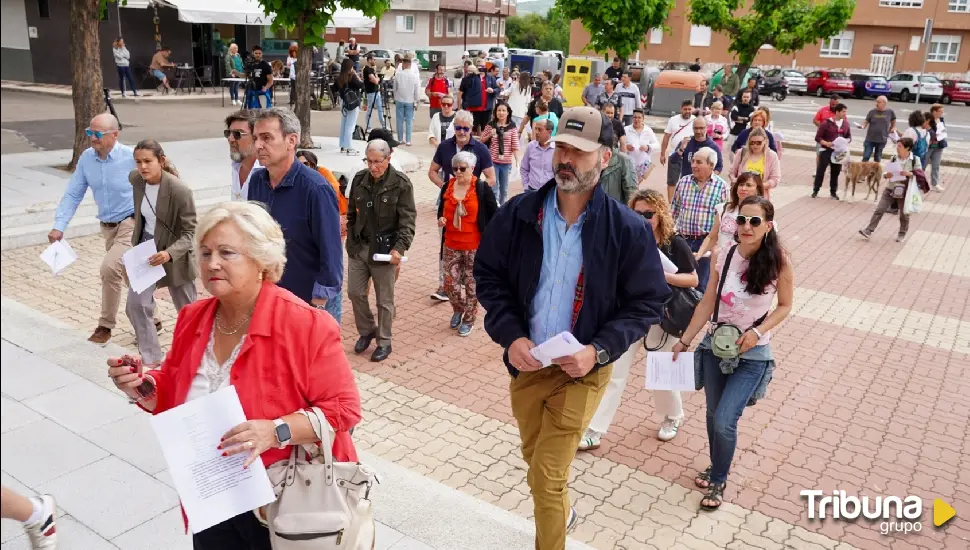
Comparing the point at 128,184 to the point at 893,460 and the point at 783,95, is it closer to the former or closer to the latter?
the point at 893,460

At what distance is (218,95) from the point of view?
88.5ft

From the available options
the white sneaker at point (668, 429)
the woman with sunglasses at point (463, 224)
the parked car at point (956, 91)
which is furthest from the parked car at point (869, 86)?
the white sneaker at point (668, 429)

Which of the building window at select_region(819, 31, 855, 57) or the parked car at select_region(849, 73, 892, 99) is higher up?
the building window at select_region(819, 31, 855, 57)

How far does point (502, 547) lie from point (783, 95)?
4084 cm

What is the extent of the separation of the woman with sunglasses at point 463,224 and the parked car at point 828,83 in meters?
41.1

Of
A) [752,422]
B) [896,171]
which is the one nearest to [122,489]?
[752,422]

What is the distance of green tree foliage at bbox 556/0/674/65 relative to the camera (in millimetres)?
27422

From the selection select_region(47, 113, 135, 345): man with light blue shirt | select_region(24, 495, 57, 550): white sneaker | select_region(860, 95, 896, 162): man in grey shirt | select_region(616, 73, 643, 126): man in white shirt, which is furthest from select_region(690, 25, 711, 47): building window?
select_region(24, 495, 57, 550): white sneaker

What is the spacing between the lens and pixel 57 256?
19.7 ft

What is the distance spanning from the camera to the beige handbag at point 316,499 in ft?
8.40

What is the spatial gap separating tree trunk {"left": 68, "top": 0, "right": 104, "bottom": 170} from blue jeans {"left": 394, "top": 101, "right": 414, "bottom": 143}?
24.4 ft

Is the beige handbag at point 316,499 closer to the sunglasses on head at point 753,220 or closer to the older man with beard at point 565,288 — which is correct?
the older man with beard at point 565,288

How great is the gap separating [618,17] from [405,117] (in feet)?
40.7

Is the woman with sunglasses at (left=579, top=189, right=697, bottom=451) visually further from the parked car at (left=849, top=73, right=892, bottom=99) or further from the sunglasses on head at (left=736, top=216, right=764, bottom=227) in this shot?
the parked car at (left=849, top=73, right=892, bottom=99)
